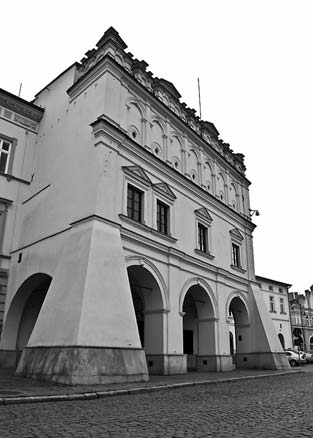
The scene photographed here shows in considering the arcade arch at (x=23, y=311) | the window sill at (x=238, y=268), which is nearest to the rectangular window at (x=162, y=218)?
the arcade arch at (x=23, y=311)

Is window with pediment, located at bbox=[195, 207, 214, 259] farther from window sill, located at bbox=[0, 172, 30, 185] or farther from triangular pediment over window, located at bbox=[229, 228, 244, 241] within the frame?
window sill, located at bbox=[0, 172, 30, 185]

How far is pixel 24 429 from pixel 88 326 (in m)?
6.22

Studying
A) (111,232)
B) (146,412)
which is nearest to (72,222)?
(111,232)

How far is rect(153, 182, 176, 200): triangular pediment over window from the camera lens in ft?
58.0

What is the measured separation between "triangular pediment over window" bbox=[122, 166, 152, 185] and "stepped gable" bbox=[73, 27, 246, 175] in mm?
4725

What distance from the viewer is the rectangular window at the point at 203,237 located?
20938 millimetres

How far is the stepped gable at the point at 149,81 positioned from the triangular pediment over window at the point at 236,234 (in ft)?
15.9

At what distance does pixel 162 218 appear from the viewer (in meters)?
18.1

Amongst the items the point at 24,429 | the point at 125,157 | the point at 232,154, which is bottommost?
the point at 24,429

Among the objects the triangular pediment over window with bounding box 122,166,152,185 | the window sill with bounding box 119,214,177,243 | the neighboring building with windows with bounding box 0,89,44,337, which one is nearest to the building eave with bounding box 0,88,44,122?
the neighboring building with windows with bounding box 0,89,44,337

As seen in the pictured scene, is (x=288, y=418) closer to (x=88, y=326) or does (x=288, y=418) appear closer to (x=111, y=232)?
(x=88, y=326)

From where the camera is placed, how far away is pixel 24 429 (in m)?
5.26

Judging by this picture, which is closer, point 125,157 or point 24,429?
point 24,429

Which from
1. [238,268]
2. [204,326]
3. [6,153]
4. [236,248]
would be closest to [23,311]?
[6,153]
